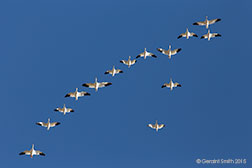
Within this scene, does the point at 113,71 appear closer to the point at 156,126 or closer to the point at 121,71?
the point at 121,71

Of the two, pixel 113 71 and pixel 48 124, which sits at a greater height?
pixel 113 71

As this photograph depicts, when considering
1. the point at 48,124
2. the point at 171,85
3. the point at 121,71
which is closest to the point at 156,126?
the point at 171,85

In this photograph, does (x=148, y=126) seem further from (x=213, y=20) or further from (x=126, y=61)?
(x=213, y=20)

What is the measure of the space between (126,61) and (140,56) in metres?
2.49

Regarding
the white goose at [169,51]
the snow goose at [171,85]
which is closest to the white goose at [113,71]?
the white goose at [169,51]

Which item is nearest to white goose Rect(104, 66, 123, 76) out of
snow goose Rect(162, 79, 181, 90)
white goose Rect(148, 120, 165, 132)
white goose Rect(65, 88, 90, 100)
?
white goose Rect(65, 88, 90, 100)

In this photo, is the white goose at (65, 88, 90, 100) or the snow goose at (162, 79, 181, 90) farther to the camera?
the snow goose at (162, 79, 181, 90)

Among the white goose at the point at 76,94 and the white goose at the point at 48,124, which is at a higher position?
the white goose at the point at 76,94

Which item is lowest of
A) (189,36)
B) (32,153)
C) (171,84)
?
(32,153)

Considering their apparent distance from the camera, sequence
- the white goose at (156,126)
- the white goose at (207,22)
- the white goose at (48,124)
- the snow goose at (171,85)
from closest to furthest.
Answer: the white goose at (207,22), the snow goose at (171,85), the white goose at (48,124), the white goose at (156,126)

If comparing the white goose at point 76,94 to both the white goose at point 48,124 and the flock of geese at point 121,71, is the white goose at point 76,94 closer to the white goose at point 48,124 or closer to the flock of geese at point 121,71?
the flock of geese at point 121,71

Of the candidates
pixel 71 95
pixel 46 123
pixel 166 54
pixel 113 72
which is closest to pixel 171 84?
pixel 166 54

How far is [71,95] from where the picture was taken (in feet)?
273

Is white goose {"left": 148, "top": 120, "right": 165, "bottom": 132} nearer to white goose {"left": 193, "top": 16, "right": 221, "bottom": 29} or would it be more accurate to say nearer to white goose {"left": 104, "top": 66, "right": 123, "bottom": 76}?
white goose {"left": 104, "top": 66, "right": 123, "bottom": 76}
